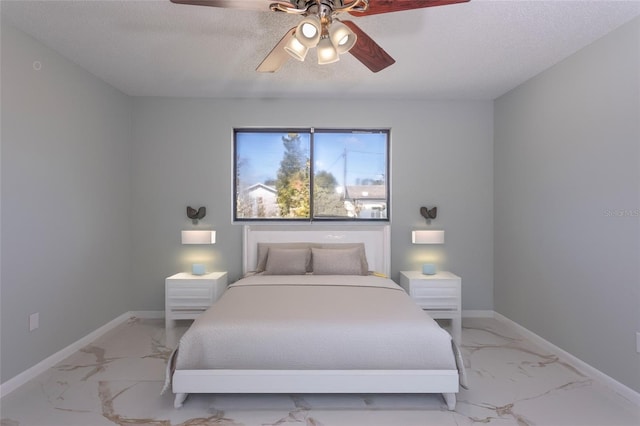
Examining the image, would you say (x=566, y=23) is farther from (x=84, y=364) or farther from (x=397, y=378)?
(x=84, y=364)

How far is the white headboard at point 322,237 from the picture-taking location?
4164mm

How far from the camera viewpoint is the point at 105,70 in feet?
11.2

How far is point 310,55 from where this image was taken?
10.1 feet

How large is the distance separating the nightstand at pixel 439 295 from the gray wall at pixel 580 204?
0.65 metres

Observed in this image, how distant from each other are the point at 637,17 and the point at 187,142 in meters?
4.14

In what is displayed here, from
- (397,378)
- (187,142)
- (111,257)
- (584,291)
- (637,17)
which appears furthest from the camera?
(187,142)

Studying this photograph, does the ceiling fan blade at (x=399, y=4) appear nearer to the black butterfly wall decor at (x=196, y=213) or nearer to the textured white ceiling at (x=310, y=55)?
the textured white ceiling at (x=310, y=55)

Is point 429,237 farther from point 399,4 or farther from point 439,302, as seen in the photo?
point 399,4

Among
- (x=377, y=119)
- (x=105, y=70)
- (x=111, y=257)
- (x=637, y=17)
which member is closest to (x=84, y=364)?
(x=111, y=257)

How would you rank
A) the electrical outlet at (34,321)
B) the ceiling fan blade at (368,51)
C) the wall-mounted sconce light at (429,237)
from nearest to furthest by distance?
1. the ceiling fan blade at (368,51)
2. the electrical outlet at (34,321)
3. the wall-mounted sconce light at (429,237)

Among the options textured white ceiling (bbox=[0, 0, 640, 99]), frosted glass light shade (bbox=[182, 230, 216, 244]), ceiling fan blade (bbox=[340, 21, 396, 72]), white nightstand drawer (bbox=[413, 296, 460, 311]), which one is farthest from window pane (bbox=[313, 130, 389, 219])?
ceiling fan blade (bbox=[340, 21, 396, 72])

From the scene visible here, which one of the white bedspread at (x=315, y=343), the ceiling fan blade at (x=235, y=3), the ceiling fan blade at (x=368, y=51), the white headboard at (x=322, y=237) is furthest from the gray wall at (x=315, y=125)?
the ceiling fan blade at (x=235, y=3)

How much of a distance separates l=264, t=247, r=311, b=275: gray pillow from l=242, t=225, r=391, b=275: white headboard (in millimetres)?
367

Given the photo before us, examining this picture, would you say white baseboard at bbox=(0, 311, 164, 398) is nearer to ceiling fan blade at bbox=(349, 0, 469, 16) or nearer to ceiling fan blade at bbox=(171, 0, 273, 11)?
ceiling fan blade at bbox=(171, 0, 273, 11)
